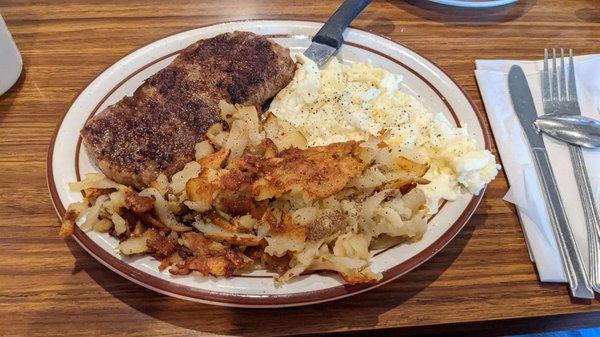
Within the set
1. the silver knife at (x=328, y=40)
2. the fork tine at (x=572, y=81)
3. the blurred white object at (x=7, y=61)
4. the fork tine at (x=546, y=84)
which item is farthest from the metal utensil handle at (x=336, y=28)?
the blurred white object at (x=7, y=61)

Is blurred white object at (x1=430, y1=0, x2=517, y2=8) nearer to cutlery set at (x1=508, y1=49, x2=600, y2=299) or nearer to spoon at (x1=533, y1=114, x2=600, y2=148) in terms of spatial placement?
cutlery set at (x1=508, y1=49, x2=600, y2=299)

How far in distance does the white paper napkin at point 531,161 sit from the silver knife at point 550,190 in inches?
0.7

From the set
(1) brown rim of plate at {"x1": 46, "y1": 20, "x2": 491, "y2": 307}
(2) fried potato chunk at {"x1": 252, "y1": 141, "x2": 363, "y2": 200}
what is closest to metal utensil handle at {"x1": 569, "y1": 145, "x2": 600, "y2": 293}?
(1) brown rim of plate at {"x1": 46, "y1": 20, "x2": 491, "y2": 307}

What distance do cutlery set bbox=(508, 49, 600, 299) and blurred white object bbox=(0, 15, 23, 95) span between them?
6.50 ft

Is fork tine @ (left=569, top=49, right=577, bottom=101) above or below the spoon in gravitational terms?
above

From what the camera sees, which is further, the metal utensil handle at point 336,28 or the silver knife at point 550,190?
the metal utensil handle at point 336,28

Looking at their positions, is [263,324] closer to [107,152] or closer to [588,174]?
[107,152]

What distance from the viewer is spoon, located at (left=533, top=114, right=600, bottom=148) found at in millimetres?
1863

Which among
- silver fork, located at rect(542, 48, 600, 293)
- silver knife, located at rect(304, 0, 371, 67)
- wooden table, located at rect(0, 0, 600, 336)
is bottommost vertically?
wooden table, located at rect(0, 0, 600, 336)

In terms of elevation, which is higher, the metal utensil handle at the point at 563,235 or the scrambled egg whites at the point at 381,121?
the scrambled egg whites at the point at 381,121

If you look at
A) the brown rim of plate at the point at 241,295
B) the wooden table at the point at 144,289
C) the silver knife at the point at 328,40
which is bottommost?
the wooden table at the point at 144,289

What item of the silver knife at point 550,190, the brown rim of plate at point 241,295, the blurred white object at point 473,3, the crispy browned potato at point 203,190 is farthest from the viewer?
the blurred white object at point 473,3

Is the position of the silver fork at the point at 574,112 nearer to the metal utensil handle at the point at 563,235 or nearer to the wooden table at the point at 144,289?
the metal utensil handle at the point at 563,235

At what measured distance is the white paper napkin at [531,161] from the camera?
158 centimetres
